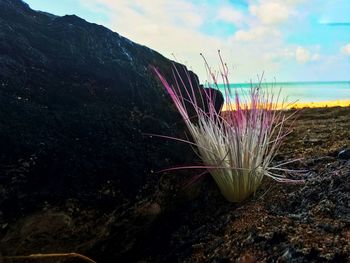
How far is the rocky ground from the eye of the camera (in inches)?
54.4

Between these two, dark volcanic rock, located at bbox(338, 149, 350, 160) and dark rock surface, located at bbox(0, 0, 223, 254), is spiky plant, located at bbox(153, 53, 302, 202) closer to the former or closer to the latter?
dark rock surface, located at bbox(0, 0, 223, 254)

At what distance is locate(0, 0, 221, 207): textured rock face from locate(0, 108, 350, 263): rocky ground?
80 mm

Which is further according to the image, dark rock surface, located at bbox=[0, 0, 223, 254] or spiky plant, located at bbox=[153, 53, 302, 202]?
spiky plant, located at bbox=[153, 53, 302, 202]

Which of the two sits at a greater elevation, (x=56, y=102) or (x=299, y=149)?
(x=56, y=102)

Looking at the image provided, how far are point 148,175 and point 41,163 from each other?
1.46 feet

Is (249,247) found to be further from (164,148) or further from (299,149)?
(299,149)

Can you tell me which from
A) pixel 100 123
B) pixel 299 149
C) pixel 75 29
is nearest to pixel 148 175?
pixel 100 123

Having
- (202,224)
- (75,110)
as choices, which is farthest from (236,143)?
(75,110)

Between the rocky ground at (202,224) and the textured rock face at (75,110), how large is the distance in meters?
0.08

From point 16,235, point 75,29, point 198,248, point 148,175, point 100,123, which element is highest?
point 75,29

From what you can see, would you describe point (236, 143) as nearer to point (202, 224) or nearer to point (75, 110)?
point (202, 224)

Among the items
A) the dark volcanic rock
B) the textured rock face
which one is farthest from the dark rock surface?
the dark volcanic rock

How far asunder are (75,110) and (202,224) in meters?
0.74

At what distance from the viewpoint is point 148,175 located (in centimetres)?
170
